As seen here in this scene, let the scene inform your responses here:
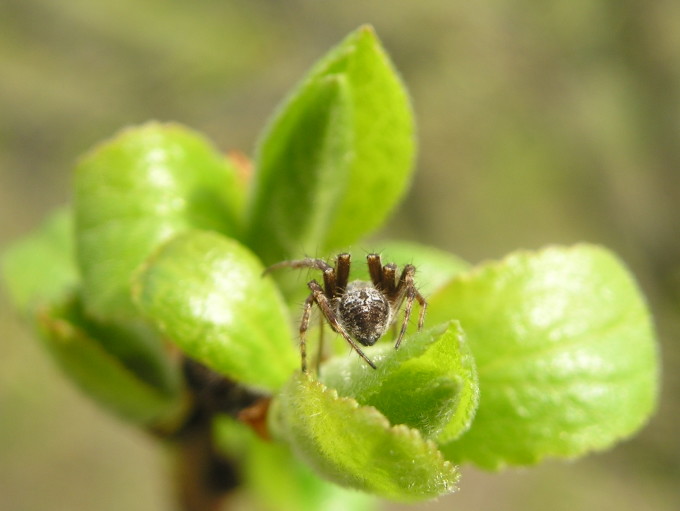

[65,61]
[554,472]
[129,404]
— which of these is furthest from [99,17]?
[129,404]

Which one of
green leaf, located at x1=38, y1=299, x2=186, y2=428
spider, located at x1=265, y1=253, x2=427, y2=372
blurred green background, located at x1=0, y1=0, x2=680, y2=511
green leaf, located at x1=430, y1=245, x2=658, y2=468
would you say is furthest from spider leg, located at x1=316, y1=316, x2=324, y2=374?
blurred green background, located at x1=0, y1=0, x2=680, y2=511

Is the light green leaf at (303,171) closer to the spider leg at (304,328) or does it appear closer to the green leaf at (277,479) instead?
the spider leg at (304,328)

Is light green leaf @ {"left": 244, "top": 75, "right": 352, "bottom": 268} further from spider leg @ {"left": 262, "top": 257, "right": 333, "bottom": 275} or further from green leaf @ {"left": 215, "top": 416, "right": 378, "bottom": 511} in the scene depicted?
green leaf @ {"left": 215, "top": 416, "right": 378, "bottom": 511}

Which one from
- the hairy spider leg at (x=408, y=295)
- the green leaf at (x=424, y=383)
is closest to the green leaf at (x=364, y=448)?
the green leaf at (x=424, y=383)

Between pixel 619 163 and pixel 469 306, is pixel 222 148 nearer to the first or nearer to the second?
pixel 619 163

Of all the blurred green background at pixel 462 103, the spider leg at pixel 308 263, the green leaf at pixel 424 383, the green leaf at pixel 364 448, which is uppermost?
the blurred green background at pixel 462 103
